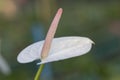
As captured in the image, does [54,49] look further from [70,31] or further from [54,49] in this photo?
[70,31]

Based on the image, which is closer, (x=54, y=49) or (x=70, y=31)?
(x=54, y=49)

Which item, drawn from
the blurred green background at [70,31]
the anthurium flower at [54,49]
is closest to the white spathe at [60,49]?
the anthurium flower at [54,49]

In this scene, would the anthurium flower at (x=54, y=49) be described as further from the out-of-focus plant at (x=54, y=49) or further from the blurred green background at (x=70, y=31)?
the blurred green background at (x=70, y=31)

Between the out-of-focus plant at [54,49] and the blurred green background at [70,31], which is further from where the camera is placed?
the blurred green background at [70,31]

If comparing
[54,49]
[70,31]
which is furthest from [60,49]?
[70,31]

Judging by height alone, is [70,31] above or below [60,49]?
below

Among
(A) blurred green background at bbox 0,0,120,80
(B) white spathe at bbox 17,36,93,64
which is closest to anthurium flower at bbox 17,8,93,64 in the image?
(B) white spathe at bbox 17,36,93,64
